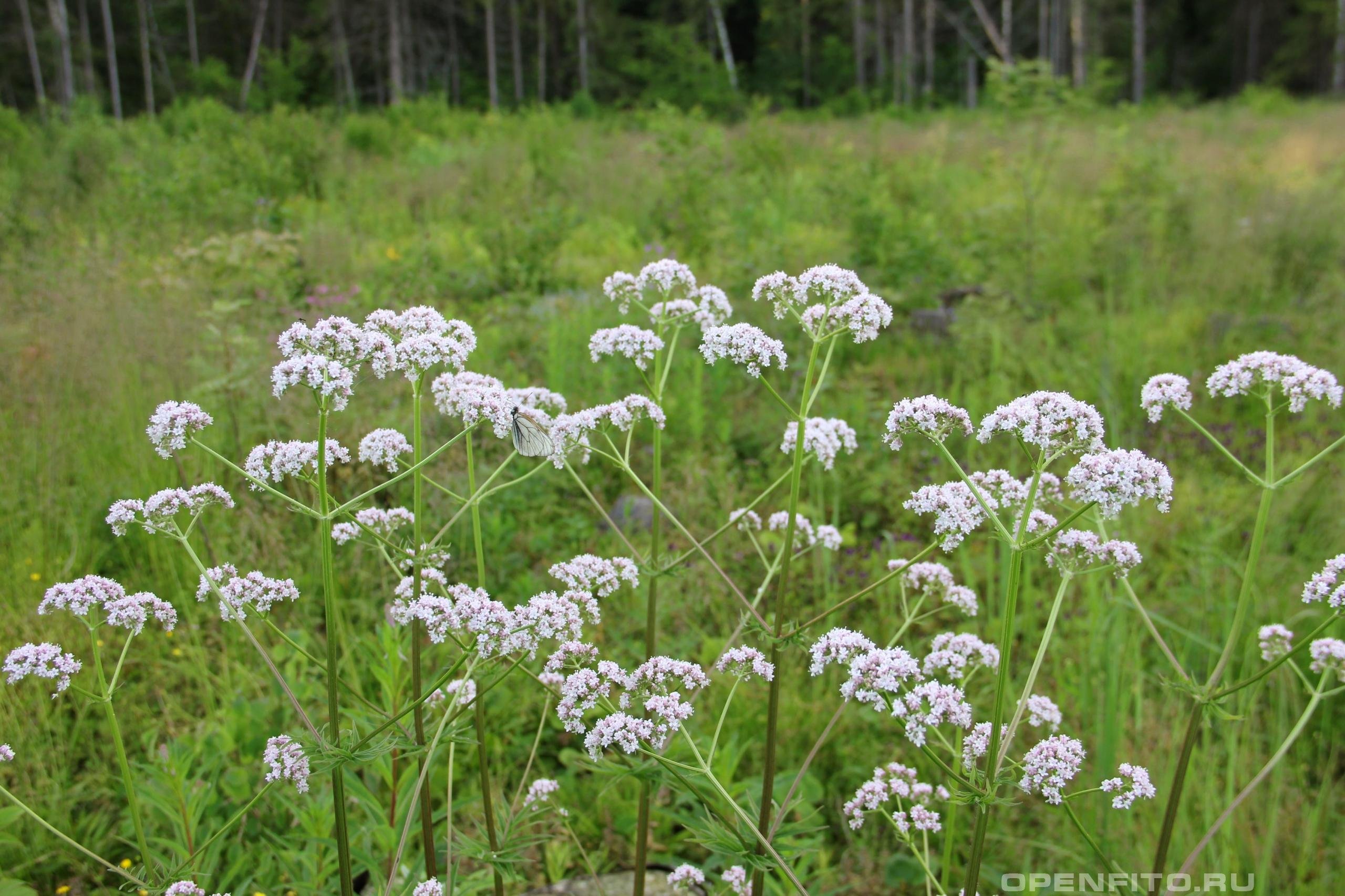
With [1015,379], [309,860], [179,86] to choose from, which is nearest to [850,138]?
[1015,379]

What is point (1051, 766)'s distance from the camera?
1.67 m

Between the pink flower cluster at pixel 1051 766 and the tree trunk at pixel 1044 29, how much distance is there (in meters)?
36.9

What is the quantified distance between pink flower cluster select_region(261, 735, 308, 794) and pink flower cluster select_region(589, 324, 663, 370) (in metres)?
1.08

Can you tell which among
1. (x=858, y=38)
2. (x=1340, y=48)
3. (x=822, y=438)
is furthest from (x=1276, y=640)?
(x=1340, y=48)

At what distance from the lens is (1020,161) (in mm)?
9172

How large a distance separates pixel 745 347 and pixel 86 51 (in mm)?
36605

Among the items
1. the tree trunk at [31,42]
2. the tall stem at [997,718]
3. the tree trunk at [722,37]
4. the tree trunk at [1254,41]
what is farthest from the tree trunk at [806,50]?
the tall stem at [997,718]

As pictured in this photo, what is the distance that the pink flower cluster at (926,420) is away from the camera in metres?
1.73

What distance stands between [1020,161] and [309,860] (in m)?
9.32

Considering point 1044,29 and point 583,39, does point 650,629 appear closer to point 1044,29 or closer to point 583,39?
point 583,39

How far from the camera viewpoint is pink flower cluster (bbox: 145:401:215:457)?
5.69ft

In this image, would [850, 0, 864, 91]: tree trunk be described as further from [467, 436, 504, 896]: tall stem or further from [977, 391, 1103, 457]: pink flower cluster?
[467, 436, 504, 896]: tall stem

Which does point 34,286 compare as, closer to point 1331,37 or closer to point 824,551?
point 824,551

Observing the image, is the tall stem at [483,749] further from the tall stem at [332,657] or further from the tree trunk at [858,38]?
the tree trunk at [858,38]
